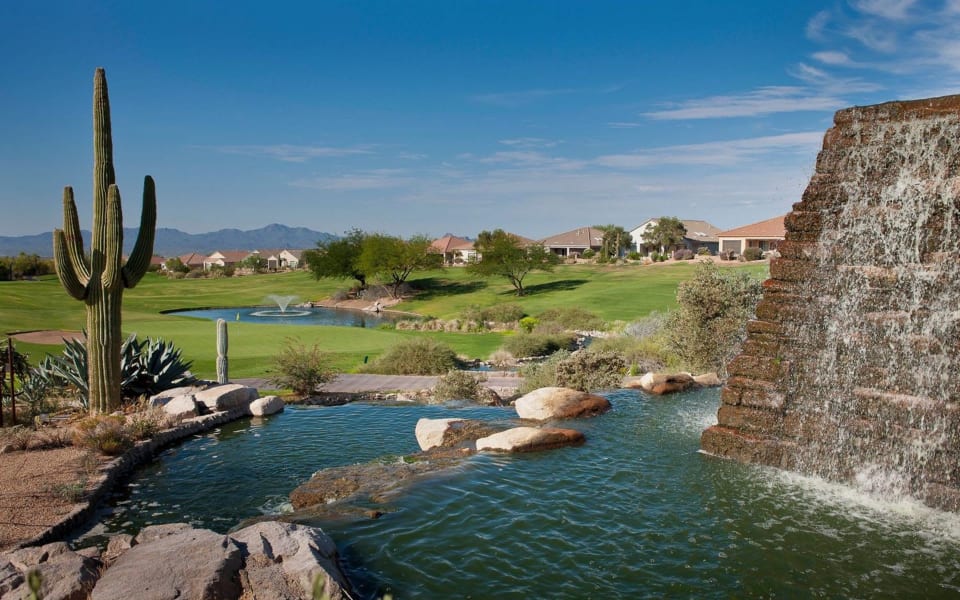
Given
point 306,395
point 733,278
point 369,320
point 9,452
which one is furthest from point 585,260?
point 9,452

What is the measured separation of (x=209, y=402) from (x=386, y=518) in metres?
8.31

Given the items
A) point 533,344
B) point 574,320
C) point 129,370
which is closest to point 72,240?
point 129,370

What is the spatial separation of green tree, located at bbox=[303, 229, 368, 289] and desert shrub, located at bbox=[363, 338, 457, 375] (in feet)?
172

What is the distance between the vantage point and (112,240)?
13711 mm

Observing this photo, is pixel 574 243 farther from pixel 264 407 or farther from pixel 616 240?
pixel 264 407

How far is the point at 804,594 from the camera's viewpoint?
631cm

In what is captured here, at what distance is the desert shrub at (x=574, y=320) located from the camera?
132 feet

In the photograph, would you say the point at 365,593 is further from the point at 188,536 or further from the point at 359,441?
the point at 359,441

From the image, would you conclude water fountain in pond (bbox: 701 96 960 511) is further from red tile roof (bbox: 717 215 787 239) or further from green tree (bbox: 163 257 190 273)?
green tree (bbox: 163 257 190 273)

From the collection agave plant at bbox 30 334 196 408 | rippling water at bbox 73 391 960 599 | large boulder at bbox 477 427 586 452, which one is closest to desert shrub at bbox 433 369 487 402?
rippling water at bbox 73 391 960 599

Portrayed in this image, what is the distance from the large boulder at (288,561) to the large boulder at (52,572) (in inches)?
52.9

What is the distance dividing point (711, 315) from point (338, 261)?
61.9 m

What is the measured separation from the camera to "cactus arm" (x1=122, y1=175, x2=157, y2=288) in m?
14.3

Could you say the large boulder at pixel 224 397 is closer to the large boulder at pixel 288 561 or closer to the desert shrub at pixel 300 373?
the desert shrub at pixel 300 373
